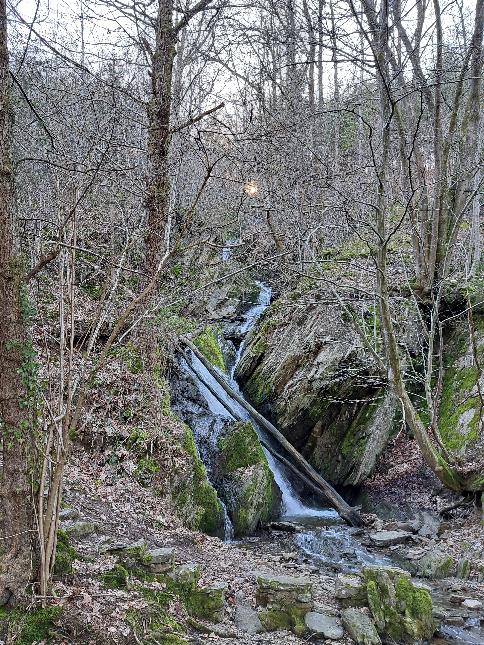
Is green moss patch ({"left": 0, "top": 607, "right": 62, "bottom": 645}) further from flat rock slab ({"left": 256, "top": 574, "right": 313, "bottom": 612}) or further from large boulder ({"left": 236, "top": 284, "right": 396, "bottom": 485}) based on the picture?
large boulder ({"left": 236, "top": 284, "right": 396, "bottom": 485})

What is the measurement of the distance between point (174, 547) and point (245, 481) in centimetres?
284

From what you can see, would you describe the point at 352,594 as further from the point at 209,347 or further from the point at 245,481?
the point at 209,347

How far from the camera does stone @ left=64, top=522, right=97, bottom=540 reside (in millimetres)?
5133

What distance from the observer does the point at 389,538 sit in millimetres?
7859

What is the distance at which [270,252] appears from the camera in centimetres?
1465

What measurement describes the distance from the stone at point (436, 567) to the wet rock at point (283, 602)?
8.05 ft

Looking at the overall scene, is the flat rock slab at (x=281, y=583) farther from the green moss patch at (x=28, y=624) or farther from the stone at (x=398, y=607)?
the green moss patch at (x=28, y=624)

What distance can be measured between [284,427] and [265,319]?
3330 millimetres

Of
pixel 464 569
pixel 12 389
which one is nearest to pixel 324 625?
pixel 464 569

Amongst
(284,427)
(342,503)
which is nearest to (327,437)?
(284,427)

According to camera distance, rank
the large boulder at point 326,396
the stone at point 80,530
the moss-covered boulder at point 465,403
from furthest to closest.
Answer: the large boulder at point 326,396, the moss-covered boulder at point 465,403, the stone at point 80,530

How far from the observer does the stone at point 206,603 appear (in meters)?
4.71

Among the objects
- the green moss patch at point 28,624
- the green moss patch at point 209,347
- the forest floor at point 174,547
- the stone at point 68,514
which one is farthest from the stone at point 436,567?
the green moss patch at point 209,347

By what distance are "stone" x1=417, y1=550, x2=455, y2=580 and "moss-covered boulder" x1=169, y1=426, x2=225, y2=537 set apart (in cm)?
289
